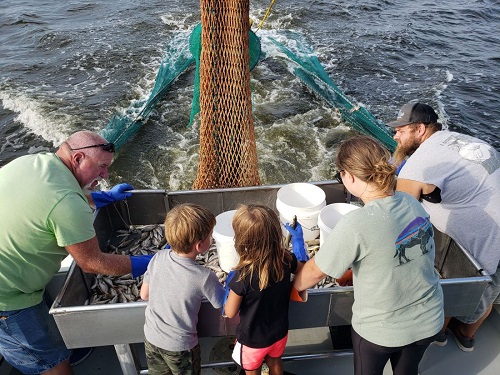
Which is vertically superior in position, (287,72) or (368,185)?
(368,185)

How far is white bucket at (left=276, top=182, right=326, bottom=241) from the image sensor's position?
10.6ft

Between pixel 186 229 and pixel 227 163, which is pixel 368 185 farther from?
pixel 227 163

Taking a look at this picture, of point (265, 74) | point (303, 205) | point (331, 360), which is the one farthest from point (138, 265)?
point (265, 74)

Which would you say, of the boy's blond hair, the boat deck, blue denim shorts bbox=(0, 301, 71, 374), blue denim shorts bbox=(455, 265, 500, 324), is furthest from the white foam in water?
blue denim shorts bbox=(455, 265, 500, 324)

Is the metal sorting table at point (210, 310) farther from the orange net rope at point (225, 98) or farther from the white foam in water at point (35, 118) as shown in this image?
the white foam in water at point (35, 118)

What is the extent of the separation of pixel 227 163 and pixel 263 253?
107 inches

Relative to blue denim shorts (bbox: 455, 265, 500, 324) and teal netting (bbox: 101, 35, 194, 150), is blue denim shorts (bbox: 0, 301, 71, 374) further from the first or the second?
teal netting (bbox: 101, 35, 194, 150)

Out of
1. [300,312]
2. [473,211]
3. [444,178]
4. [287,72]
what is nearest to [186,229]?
[300,312]

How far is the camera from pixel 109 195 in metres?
3.42

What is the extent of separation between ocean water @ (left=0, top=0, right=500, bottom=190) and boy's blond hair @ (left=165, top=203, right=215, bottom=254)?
17.9ft

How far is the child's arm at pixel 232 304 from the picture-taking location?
2.19 meters

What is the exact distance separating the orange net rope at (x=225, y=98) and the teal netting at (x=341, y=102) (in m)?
2.37

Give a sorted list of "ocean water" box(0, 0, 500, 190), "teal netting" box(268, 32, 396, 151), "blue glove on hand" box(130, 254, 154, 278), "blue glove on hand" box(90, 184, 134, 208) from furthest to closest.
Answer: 1. "ocean water" box(0, 0, 500, 190)
2. "teal netting" box(268, 32, 396, 151)
3. "blue glove on hand" box(90, 184, 134, 208)
4. "blue glove on hand" box(130, 254, 154, 278)

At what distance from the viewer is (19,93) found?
1077 cm
